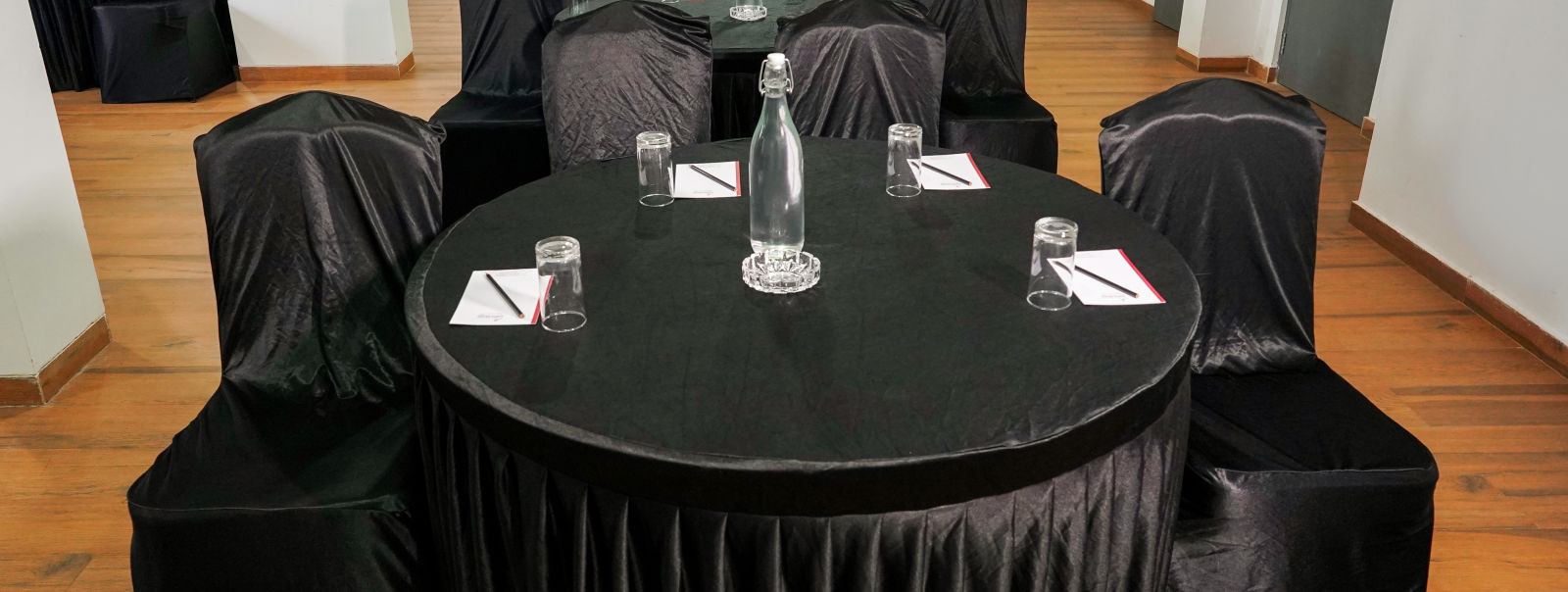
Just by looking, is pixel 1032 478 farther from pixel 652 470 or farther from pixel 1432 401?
pixel 1432 401

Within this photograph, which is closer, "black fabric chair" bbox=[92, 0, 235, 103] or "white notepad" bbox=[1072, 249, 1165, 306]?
"white notepad" bbox=[1072, 249, 1165, 306]

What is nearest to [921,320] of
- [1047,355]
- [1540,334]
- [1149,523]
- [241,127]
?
[1047,355]

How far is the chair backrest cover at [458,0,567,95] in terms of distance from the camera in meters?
4.04

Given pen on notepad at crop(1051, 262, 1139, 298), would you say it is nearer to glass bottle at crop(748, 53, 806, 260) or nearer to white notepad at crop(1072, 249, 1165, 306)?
white notepad at crop(1072, 249, 1165, 306)

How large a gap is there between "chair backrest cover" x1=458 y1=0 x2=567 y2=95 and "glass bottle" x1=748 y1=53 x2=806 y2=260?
2.42 m

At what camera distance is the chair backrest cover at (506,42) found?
404cm

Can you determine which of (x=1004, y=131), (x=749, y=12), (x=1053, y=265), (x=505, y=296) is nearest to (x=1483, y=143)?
(x=1004, y=131)

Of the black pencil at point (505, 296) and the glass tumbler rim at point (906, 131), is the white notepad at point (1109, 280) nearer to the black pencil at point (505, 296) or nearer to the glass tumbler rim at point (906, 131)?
the glass tumbler rim at point (906, 131)

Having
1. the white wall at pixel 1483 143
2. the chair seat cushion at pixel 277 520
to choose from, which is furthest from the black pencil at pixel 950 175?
the white wall at pixel 1483 143

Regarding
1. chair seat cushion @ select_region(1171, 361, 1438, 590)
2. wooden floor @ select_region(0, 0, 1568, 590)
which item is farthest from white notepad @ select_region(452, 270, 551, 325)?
wooden floor @ select_region(0, 0, 1568, 590)

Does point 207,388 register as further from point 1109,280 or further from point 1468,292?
point 1468,292

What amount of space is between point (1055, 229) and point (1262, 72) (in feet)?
17.1

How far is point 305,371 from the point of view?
2.18m

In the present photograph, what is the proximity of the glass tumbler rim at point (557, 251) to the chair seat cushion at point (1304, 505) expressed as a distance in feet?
3.51
